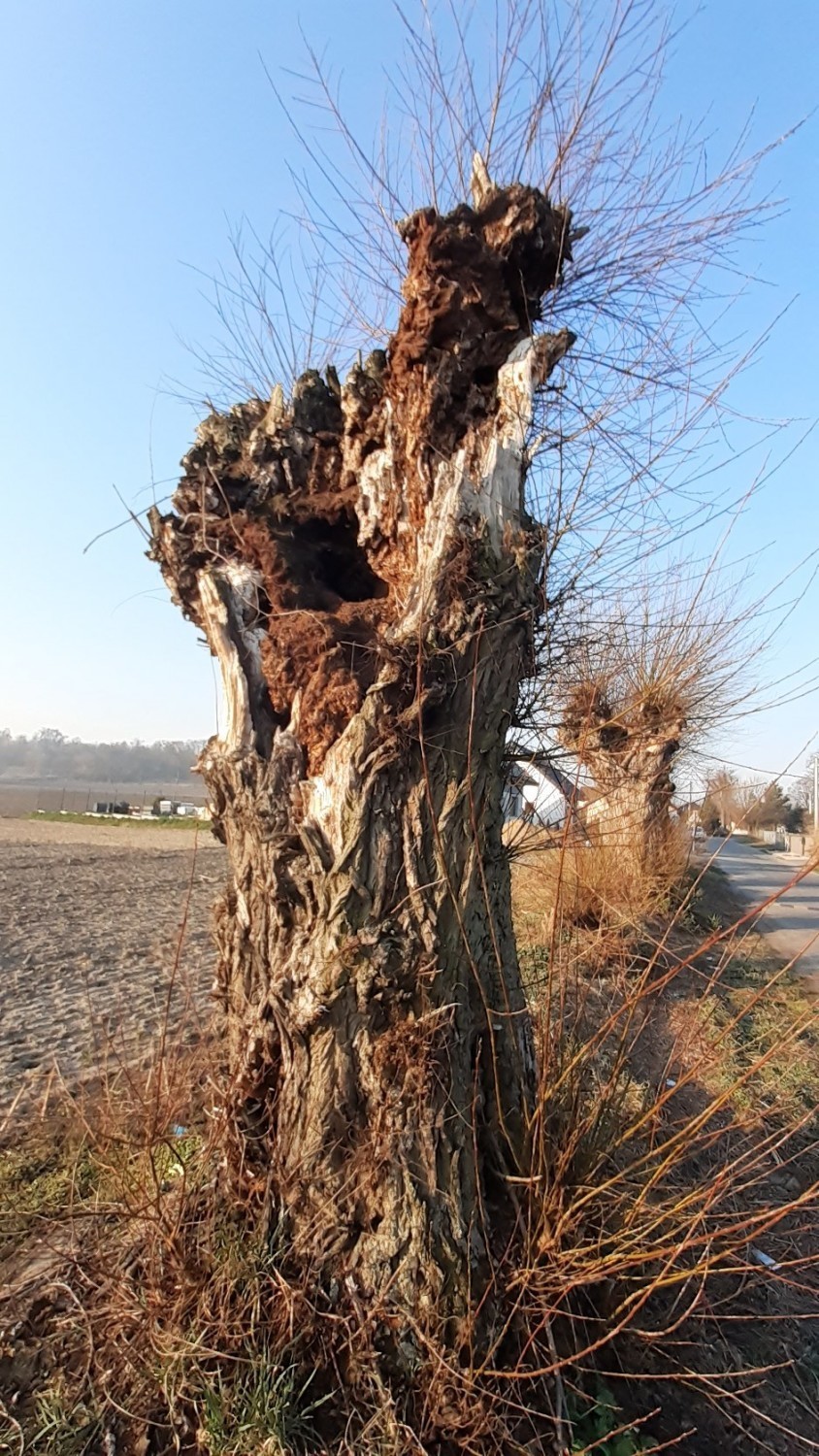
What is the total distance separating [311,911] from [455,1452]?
5.02 feet

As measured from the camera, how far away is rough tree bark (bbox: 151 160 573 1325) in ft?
8.09

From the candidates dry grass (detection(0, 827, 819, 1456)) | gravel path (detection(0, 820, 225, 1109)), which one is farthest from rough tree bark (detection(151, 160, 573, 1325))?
gravel path (detection(0, 820, 225, 1109))

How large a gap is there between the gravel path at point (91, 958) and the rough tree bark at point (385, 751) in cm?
45

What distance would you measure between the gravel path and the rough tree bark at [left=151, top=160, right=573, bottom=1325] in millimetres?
446

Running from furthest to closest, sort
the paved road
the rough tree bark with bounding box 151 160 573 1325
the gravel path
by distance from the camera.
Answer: the paved road, the gravel path, the rough tree bark with bounding box 151 160 573 1325

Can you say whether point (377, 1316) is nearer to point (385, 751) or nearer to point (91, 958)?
point (385, 751)

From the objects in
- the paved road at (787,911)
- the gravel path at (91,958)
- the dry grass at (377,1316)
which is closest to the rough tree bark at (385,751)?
the dry grass at (377,1316)

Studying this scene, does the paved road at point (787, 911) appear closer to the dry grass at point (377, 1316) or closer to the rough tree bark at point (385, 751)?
the dry grass at point (377, 1316)

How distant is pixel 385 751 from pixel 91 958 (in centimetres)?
757

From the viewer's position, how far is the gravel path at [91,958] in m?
5.15

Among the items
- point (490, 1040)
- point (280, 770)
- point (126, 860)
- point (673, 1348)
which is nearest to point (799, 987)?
point (673, 1348)

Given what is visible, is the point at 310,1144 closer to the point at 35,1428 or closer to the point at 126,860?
the point at 35,1428

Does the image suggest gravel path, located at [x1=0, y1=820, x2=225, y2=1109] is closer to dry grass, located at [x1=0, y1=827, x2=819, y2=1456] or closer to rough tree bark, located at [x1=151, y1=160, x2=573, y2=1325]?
rough tree bark, located at [x1=151, y1=160, x2=573, y2=1325]

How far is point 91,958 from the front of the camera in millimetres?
8906
